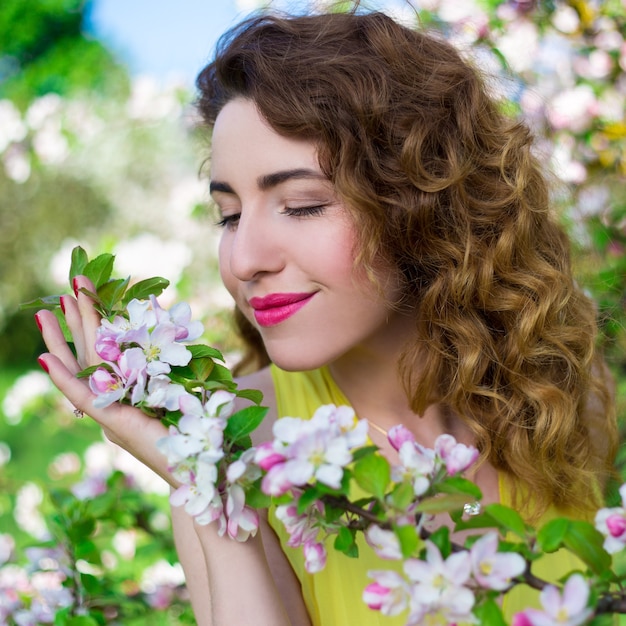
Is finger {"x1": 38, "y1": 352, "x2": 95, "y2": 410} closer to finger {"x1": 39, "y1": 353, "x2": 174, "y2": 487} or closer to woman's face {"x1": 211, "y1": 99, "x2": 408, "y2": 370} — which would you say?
finger {"x1": 39, "y1": 353, "x2": 174, "y2": 487}

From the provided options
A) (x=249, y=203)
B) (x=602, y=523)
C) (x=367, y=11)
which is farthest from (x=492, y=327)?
(x=602, y=523)

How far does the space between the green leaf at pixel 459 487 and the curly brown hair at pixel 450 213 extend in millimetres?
599

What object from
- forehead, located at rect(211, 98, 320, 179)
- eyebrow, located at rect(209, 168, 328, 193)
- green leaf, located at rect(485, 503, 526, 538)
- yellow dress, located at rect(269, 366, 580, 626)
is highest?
forehead, located at rect(211, 98, 320, 179)

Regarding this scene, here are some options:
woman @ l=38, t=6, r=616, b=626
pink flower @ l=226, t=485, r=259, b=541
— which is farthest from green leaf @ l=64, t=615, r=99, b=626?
pink flower @ l=226, t=485, r=259, b=541

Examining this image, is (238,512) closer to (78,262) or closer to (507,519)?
(507,519)

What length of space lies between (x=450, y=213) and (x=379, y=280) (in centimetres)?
23

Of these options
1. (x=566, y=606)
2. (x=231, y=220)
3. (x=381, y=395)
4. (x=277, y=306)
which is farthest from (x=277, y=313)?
(x=566, y=606)

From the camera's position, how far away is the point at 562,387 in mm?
1711

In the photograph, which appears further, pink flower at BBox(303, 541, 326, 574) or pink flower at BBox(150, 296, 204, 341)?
pink flower at BBox(150, 296, 204, 341)

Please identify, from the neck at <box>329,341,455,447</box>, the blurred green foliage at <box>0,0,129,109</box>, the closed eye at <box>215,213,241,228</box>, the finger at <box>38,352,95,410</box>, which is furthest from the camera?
the blurred green foliage at <box>0,0,129,109</box>

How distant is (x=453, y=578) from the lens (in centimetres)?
75

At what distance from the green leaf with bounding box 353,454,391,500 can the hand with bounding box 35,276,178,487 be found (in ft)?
1.25

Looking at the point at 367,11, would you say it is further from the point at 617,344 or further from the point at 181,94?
the point at 181,94

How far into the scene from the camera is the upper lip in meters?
1.36
